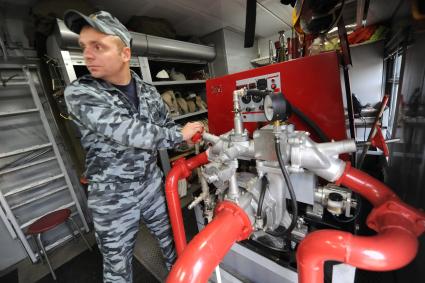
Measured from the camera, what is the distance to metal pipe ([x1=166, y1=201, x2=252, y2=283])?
47 centimetres

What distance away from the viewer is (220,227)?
538 mm

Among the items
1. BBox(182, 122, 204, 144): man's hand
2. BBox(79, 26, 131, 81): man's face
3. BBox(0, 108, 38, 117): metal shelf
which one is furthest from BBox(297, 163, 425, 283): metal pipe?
BBox(0, 108, 38, 117): metal shelf

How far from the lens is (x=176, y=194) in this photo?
967mm

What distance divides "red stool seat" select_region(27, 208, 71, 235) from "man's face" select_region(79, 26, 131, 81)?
1567mm

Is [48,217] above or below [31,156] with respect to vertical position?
below

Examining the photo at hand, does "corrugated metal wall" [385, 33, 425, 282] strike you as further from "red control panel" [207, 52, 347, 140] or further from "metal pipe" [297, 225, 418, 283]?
"metal pipe" [297, 225, 418, 283]

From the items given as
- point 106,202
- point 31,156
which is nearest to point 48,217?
point 31,156

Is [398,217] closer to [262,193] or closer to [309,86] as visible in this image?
[262,193]

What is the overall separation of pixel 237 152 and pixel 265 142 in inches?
4.5

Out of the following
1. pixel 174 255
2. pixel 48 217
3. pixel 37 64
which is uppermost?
pixel 37 64

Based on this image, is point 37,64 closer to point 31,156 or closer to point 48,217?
point 31,156

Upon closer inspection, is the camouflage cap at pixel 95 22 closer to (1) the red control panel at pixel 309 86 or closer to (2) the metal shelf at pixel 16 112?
(1) the red control panel at pixel 309 86

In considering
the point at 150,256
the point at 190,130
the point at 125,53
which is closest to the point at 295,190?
the point at 190,130

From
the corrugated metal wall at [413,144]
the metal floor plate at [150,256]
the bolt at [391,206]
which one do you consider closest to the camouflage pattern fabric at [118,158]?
the metal floor plate at [150,256]
